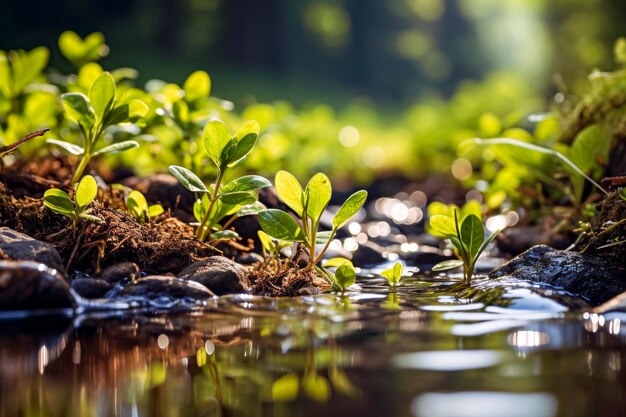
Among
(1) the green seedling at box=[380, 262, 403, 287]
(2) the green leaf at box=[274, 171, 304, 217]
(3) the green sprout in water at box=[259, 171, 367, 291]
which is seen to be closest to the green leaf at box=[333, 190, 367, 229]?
(3) the green sprout in water at box=[259, 171, 367, 291]

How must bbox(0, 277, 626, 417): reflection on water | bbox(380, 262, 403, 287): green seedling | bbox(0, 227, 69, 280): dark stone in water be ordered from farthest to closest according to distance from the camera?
bbox(380, 262, 403, 287): green seedling, bbox(0, 227, 69, 280): dark stone in water, bbox(0, 277, 626, 417): reflection on water

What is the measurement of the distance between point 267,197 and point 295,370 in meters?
2.13

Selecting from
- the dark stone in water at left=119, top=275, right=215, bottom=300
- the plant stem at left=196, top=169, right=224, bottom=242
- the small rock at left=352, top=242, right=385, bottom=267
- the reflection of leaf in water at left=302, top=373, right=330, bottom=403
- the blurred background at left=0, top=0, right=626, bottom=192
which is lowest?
the reflection of leaf in water at left=302, top=373, right=330, bottom=403

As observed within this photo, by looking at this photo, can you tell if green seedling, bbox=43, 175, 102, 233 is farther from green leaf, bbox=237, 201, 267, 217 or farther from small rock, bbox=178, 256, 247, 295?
green leaf, bbox=237, 201, 267, 217

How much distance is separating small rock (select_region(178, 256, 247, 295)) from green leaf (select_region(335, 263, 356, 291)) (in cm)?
36

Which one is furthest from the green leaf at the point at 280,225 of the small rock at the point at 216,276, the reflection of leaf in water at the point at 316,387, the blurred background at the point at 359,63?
the blurred background at the point at 359,63

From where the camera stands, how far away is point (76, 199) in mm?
2531

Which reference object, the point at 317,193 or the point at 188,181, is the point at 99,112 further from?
the point at 317,193

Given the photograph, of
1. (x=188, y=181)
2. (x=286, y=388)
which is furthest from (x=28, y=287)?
(x=286, y=388)

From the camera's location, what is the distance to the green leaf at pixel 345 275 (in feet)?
8.73

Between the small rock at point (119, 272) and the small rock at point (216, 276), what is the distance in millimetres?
170

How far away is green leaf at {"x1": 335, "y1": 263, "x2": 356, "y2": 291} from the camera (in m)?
2.66

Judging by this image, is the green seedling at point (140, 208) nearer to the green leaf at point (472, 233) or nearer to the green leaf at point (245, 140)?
the green leaf at point (245, 140)

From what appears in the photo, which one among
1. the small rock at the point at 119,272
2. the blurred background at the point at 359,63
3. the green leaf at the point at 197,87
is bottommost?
the small rock at the point at 119,272
